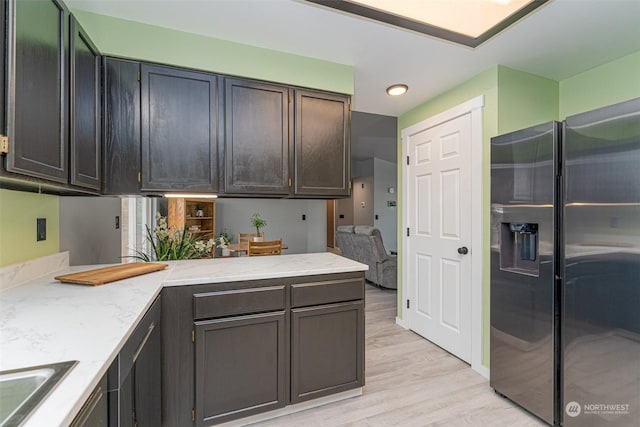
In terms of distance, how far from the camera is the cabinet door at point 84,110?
141cm

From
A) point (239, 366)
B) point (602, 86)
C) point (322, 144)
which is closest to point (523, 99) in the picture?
point (602, 86)

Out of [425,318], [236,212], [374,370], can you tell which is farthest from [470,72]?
[236,212]

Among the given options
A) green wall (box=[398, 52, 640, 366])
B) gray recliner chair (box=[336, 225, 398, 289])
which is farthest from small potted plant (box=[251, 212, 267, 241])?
green wall (box=[398, 52, 640, 366])

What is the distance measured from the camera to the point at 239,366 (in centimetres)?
167

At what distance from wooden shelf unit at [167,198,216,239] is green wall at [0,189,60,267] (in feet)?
9.56

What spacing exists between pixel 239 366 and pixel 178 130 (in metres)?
1.51

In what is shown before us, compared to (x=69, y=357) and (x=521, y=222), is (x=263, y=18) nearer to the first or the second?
(x=69, y=357)

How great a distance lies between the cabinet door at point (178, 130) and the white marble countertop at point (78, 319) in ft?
1.93

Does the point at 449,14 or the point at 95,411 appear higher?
the point at 449,14

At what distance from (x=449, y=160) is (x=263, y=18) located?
1.88 m

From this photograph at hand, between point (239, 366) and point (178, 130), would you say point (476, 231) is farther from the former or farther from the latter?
point (178, 130)

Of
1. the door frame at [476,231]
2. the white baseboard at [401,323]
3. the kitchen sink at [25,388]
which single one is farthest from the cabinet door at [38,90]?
the white baseboard at [401,323]

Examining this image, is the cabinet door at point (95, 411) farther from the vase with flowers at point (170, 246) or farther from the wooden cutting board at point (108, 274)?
the vase with flowers at point (170, 246)

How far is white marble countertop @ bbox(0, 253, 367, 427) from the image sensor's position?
65cm
